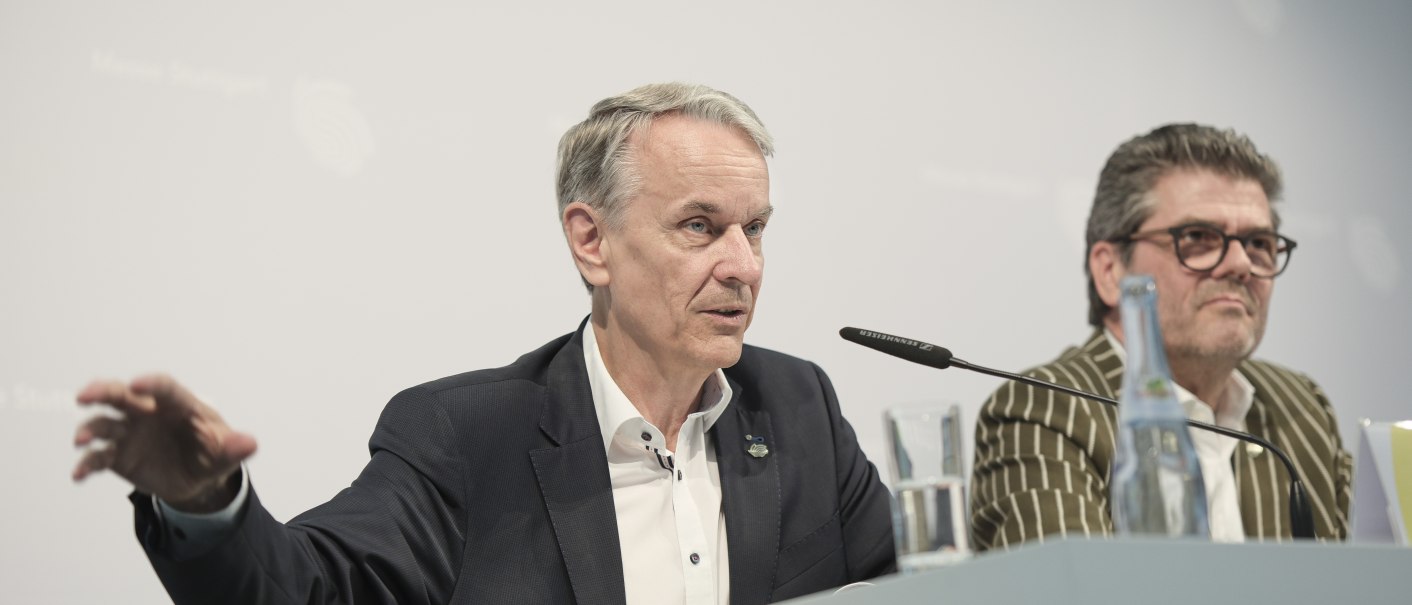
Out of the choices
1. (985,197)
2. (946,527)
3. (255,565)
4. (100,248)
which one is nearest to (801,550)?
(946,527)

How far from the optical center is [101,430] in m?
1.34

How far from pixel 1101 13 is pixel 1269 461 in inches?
71.4

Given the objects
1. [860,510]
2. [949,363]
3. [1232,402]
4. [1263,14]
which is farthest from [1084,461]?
[1263,14]

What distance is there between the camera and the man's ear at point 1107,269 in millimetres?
2938

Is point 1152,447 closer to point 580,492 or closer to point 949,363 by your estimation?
point 949,363

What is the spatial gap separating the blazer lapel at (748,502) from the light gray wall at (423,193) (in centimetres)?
62

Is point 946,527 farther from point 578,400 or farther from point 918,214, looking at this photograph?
point 918,214

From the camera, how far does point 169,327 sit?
7.49 feet

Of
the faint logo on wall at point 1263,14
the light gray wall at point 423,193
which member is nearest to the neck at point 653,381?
the light gray wall at point 423,193

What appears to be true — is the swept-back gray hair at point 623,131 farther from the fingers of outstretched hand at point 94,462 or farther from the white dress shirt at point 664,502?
the fingers of outstretched hand at point 94,462

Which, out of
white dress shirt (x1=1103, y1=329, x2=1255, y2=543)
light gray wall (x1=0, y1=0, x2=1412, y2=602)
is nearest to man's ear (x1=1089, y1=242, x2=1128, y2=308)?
white dress shirt (x1=1103, y1=329, x2=1255, y2=543)

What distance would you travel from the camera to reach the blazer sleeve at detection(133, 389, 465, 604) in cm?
152

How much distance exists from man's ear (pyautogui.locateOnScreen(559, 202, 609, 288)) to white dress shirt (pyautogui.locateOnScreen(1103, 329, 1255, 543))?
1.09m

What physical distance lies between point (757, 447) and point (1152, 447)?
3.35 feet
